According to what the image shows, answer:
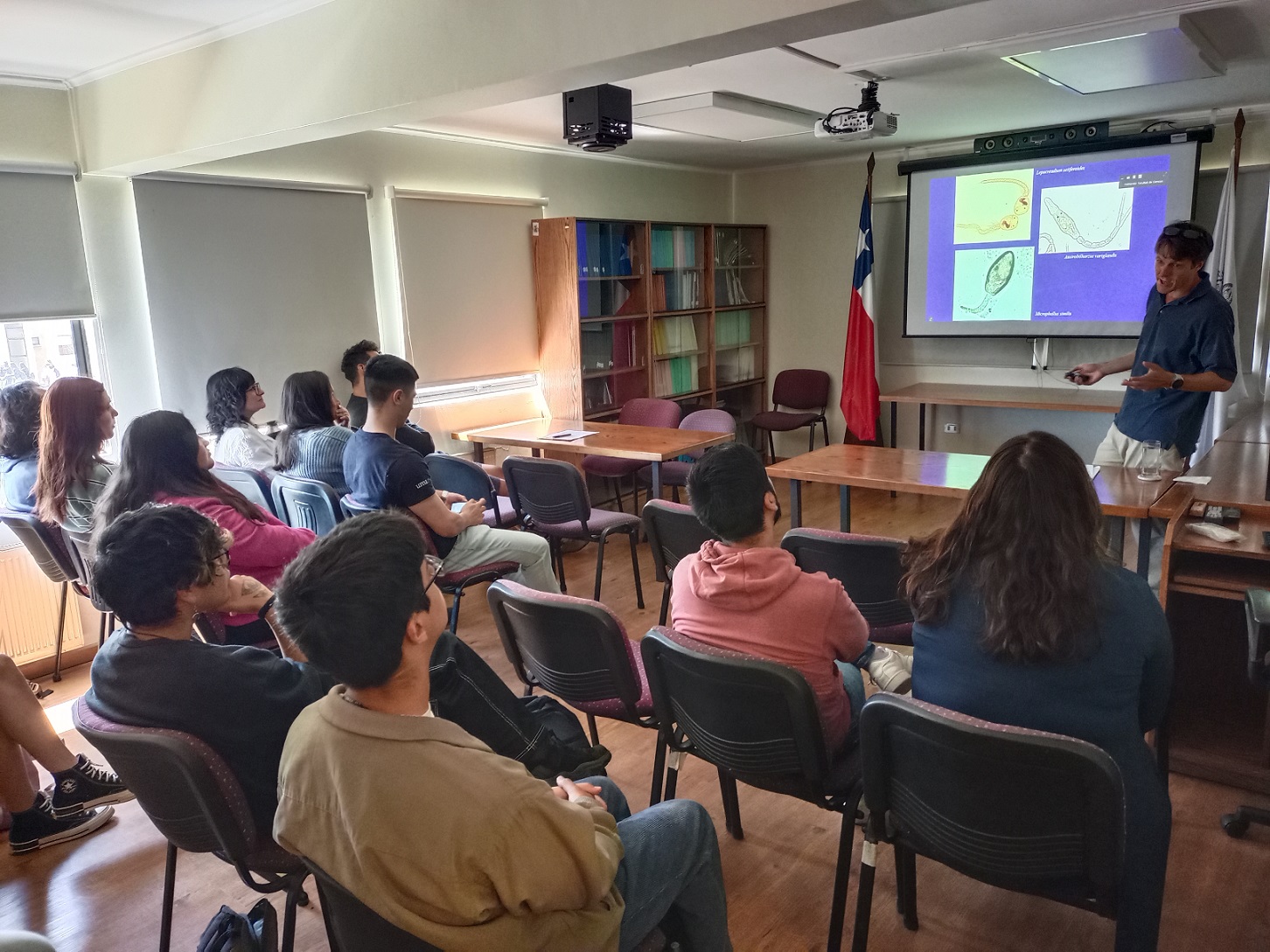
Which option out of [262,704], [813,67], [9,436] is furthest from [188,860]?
[813,67]

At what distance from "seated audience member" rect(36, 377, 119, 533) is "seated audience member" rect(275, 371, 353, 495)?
0.80 meters

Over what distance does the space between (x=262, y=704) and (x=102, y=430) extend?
2047 mm

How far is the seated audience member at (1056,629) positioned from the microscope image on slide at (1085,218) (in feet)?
15.6

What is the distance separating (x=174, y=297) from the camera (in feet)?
13.4

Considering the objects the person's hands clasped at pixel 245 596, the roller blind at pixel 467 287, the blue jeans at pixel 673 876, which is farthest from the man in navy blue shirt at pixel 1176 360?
the roller blind at pixel 467 287

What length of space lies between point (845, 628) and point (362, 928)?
1079mm

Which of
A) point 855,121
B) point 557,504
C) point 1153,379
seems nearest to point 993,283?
point 855,121

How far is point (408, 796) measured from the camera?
3.48 ft

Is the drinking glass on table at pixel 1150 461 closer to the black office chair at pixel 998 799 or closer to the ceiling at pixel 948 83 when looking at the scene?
the ceiling at pixel 948 83

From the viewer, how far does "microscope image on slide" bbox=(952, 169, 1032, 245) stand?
5809mm

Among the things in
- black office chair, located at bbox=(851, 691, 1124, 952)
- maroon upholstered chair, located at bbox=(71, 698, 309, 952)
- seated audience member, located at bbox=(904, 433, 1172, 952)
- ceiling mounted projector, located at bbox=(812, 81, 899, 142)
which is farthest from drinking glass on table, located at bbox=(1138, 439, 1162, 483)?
maroon upholstered chair, located at bbox=(71, 698, 309, 952)

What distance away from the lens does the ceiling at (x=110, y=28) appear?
2760 mm

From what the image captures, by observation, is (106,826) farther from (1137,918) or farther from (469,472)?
(1137,918)

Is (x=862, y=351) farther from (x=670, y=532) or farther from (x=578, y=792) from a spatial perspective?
(x=578, y=792)
